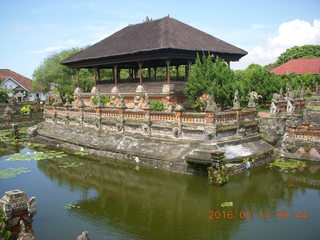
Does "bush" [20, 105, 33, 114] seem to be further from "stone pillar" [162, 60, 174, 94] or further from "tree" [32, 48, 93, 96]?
"stone pillar" [162, 60, 174, 94]

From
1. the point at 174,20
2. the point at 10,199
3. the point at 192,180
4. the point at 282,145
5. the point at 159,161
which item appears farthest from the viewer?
the point at 174,20

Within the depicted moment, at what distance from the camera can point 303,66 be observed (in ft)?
157

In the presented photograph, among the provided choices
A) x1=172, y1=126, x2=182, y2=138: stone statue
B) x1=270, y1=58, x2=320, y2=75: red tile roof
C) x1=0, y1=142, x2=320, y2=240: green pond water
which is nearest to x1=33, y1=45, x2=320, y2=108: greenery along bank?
x1=172, y1=126, x2=182, y2=138: stone statue

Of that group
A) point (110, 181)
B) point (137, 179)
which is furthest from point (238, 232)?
point (110, 181)

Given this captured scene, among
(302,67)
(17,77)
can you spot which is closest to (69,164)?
(302,67)

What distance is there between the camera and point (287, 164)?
1398 cm

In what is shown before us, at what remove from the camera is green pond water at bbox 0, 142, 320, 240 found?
27.5ft

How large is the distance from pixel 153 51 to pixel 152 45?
0.45 metres

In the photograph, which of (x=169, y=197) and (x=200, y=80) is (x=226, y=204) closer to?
(x=169, y=197)

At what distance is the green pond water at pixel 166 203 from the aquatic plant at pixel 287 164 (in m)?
0.38

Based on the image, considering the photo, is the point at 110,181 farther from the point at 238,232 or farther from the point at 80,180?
the point at 238,232

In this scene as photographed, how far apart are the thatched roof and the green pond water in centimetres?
914

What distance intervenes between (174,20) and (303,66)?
32812 millimetres

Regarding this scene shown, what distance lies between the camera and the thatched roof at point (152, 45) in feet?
64.9
